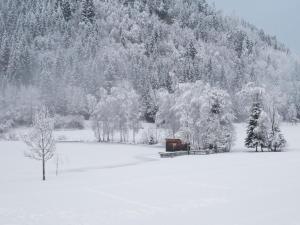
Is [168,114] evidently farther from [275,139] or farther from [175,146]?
[275,139]

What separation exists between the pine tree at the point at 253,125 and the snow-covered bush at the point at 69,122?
77596mm

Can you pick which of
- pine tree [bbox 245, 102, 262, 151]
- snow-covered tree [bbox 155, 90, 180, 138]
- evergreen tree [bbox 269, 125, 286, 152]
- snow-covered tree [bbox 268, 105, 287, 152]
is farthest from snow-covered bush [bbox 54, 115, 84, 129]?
evergreen tree [bbox 269, 125, 286, 152]

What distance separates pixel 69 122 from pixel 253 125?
83038 millimetres

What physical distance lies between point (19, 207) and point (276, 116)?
58.5m

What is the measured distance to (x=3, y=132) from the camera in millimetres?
127125

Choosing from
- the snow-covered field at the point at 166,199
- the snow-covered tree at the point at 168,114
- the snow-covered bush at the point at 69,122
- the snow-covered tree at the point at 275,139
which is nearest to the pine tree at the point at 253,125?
the snow-covered tree at the point at 275,139

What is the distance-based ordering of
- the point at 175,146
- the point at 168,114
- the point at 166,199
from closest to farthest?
the point at 166,199 → the point at 175,146 → the point at 168,114

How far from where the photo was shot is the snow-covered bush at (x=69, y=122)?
441 ft

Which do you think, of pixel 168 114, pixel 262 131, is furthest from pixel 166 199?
pixel 168 114

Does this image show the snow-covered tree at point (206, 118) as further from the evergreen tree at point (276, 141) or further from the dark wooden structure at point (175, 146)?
the evergreen tree at point (276, 141)

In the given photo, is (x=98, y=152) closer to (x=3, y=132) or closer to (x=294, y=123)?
(x=3, y=132)

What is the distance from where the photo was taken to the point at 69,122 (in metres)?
136

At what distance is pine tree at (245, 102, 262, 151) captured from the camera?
67562 millimetres

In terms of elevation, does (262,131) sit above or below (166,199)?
above
